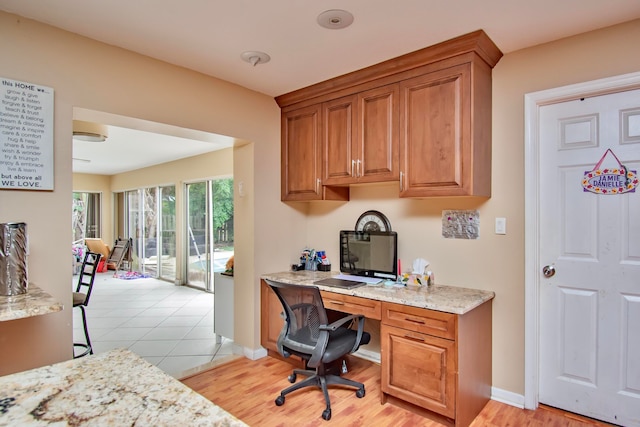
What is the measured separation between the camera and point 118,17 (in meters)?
2.00

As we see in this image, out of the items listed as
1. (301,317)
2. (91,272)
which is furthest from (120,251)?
(301,317)

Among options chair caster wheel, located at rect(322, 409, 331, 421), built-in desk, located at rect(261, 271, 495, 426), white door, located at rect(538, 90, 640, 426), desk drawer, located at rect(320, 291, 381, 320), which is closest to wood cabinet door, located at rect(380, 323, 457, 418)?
built-in desk, located at rect(261, 271, 495, 426)

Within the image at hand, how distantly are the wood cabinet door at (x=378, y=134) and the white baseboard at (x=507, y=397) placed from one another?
163 cm

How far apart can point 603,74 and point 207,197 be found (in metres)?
5.53

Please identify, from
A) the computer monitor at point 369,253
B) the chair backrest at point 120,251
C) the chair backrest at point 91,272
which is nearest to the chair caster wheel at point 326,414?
the computer monitor at point 369,253

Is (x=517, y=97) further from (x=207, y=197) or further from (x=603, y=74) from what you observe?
(x=207, y=197)

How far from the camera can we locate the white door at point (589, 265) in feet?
6.97

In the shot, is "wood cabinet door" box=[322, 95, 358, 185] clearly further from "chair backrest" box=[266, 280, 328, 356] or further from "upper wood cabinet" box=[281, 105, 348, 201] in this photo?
"chair backrest" box=[266, 280, 328, 356]

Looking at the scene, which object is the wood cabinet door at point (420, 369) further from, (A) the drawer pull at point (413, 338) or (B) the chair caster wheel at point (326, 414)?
(B) the chair caster wheel at point (326, 414)

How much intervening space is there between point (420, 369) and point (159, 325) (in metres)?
3.39

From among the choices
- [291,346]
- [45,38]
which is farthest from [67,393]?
[45,38]

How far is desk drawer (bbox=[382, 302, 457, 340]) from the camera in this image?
2107mm

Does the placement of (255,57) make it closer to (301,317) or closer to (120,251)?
(301,317)

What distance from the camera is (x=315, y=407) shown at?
2416mm
